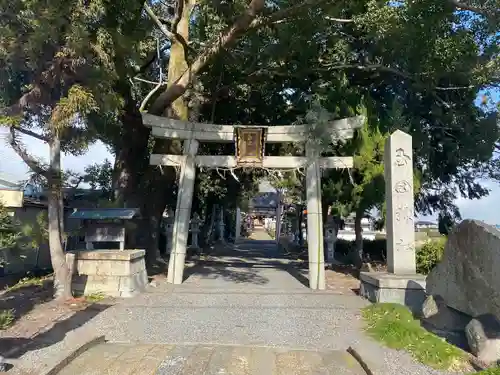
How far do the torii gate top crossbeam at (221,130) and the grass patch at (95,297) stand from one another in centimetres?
461

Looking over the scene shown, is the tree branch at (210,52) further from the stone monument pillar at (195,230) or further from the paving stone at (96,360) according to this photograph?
the stone monument pillar at (195,230)

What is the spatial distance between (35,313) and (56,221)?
194 centimetres

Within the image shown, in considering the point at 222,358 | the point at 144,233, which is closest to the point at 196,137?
the point at 144,233

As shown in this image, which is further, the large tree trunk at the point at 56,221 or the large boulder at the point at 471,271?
the large tree trunk at the point at 56,221

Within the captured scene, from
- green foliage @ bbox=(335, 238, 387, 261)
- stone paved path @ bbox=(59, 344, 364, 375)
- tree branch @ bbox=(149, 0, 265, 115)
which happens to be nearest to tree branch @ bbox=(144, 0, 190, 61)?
tree branch @ bbox=(149, 0, 265, 115)

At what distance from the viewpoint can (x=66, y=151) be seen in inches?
424

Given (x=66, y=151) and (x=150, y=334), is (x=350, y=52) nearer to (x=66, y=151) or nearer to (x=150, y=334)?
(x=66, y=151)

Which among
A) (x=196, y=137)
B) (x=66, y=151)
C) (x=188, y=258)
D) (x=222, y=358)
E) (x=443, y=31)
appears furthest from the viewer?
(x=188, y=258)

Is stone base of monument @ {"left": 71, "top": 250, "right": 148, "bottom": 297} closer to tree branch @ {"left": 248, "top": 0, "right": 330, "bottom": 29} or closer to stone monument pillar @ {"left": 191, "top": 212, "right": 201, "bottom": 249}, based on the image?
tree branch @ {"left": 248, "top": 0, "right": 330, "bottom": 29}

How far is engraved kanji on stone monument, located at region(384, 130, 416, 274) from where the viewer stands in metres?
10.6

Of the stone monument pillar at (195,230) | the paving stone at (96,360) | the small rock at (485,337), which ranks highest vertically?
the stone monument pillar at (195,230)

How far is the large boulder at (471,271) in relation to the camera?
19.9 feet

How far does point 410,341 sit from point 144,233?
10045mm

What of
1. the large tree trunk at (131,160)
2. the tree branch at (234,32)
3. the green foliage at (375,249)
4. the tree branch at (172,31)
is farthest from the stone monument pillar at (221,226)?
the tree branch at (234,32)
